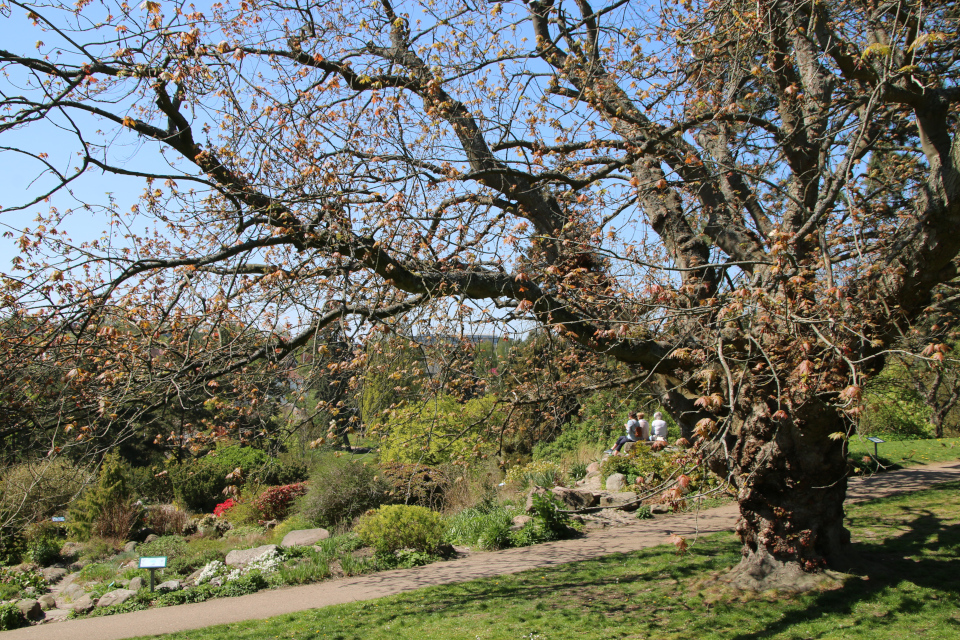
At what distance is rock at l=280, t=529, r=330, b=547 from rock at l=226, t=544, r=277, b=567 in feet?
1.57

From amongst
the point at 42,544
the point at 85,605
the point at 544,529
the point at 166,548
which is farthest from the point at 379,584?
the point at 42,544

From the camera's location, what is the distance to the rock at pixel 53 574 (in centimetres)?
1167

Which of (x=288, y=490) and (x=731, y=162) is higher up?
(x=731, y=162)

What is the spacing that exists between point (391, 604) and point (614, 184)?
5426mm

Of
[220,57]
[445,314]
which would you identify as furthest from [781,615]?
[220,57]

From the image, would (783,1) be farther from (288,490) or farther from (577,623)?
(288,490)

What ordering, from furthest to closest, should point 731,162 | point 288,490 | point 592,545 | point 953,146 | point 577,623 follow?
1. point 288,490
2. point 592,545
3. point 731,162
4. point 577,623
5. point 953,146

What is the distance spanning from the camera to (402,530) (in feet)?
31.1

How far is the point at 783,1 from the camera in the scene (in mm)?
5824

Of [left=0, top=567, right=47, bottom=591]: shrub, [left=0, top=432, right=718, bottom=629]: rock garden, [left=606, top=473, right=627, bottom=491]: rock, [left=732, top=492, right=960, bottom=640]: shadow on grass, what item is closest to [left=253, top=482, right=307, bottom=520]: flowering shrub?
[left=0, top=432, right=718, bottom=629]: rock garden

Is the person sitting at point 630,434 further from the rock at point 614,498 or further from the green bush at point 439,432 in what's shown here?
the green bush at point 439,432

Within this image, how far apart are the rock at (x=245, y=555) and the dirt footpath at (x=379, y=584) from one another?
1.66 meters

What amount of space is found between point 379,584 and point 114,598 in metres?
3.94

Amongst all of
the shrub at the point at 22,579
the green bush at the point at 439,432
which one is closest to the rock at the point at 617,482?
the green bush at the point at 439,432
